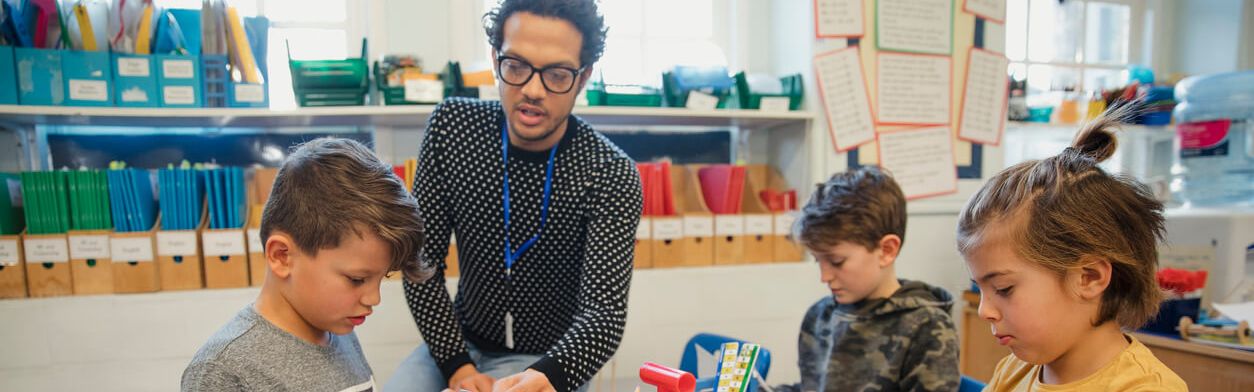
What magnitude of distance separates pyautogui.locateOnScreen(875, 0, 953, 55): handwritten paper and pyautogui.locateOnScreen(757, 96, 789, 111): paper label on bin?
36cm

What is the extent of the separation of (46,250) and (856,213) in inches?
73.1

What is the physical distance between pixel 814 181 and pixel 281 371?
159 centimetres

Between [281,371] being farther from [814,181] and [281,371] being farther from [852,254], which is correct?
[814,181]

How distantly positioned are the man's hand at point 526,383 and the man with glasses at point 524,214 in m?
0.12

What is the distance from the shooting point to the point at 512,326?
1.22m

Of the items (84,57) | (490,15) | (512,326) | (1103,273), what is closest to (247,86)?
(84,57)

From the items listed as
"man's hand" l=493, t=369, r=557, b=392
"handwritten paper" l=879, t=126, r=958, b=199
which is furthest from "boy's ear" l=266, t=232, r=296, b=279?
"handwritten paper" l=879, t=126, r=958, b=199

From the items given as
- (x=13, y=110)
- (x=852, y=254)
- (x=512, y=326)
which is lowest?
(x=512, y=326)

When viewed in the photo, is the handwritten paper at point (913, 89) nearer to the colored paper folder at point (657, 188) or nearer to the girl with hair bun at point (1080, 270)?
the colored paper folder at point (657, 188)

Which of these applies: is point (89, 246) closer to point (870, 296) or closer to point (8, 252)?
point (8, 252)

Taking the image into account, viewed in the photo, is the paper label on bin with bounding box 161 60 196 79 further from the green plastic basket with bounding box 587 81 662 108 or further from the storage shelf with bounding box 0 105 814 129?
the green plastic basket with bounding box 587 81 662 108

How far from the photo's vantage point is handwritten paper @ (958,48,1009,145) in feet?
6.95

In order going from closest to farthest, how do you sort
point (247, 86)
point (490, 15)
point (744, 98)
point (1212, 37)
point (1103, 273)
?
point (1103, 273), point (490, 15), point (247, 86), point (744, 98), point (1212, 37)

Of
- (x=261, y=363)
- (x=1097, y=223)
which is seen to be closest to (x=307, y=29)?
(x=261, y=363)
